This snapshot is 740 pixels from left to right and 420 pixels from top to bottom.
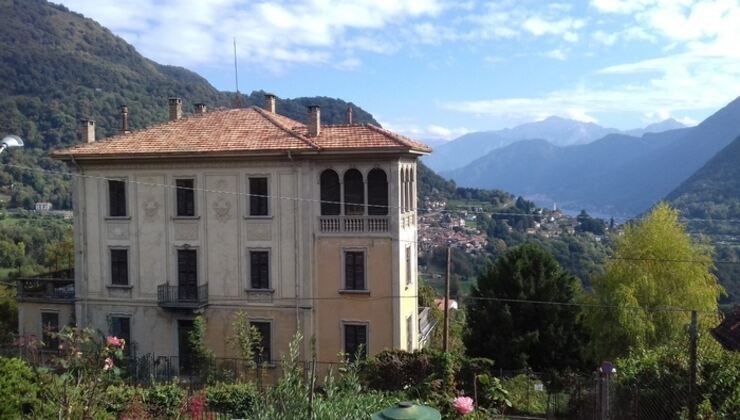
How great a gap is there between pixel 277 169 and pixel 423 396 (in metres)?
11.4

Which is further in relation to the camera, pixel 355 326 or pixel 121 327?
pixel 121 327

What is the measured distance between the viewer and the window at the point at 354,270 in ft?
79.9

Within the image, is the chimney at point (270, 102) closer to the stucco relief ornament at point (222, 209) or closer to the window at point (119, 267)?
the stucco relief ornament at point (222, 209)

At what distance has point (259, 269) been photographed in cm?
2519

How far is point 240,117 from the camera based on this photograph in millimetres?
27531

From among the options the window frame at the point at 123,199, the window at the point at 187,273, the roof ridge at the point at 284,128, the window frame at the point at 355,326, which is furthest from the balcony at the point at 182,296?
the roof ridge at the point at 284,128

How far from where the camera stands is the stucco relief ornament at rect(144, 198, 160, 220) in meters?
25.7

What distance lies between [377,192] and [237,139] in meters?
5.62

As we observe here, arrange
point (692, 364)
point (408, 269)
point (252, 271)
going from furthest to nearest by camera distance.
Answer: point (408, 269)
point (252, 271)
point (692, 364)

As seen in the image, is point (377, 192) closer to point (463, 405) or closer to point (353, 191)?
point (353, 191)

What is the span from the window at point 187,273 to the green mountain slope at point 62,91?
109 feet

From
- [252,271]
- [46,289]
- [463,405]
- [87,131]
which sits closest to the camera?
[463,405]

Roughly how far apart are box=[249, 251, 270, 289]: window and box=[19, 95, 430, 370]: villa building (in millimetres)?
42

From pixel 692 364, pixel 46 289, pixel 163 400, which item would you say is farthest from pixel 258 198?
pixel 692 364
